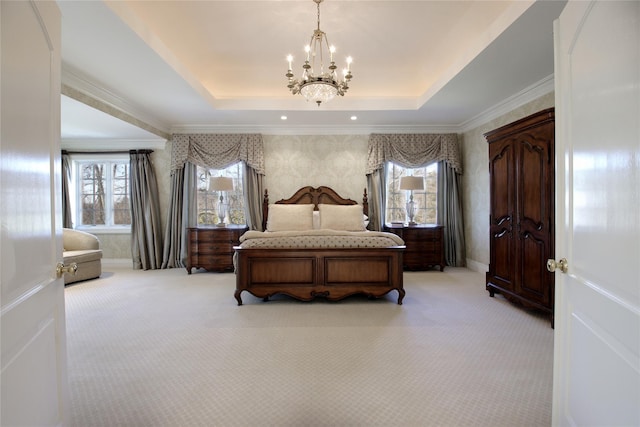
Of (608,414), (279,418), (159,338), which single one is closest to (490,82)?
(608,414)

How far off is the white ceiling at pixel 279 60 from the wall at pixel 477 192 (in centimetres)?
33

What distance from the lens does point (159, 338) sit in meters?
2.77

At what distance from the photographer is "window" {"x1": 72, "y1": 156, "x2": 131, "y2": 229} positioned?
6.21m

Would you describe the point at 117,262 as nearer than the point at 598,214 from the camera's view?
No

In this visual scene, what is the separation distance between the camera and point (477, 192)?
5395 millimetres

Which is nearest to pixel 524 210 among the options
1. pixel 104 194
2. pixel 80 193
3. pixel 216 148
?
pixel 216 148

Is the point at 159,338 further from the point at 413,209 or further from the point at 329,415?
the point at 413,209

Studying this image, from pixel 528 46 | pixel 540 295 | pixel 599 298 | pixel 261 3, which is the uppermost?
pixel 261 3

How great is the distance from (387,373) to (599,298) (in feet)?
4.51

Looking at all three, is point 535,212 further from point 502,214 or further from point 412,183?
point 412,183

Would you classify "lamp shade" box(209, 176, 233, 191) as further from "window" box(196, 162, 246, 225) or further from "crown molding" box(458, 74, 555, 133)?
"crown molding" box(458, 74, 555, 133)

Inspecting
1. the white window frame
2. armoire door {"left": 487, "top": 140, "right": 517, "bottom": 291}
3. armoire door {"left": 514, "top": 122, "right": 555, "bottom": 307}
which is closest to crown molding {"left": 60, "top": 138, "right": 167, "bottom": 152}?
the white window frame

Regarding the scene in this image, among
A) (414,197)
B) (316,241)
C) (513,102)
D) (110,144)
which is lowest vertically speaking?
(316,241)

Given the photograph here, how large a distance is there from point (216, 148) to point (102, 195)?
245 centimetres
